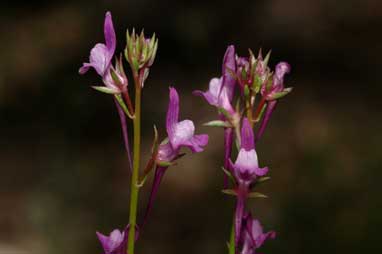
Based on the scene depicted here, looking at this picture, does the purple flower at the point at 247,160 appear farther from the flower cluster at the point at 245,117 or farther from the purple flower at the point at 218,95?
the purple flower at the point at 218,95

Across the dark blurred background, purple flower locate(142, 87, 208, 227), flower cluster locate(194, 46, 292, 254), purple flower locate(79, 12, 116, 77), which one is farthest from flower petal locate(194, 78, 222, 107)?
the dark blurred background

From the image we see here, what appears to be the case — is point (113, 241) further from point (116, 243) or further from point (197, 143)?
point (197, 143)

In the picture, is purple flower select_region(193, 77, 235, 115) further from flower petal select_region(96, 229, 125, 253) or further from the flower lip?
flower petal select_region(96, 229, 125, 253)

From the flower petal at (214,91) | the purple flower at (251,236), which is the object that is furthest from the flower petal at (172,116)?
the purple flower at (251,236)

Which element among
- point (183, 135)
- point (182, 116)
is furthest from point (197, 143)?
point (182, 116)

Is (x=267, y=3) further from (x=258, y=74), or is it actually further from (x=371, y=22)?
(x=258, y=74)

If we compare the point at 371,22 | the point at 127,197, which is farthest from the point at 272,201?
the point at 371,22
